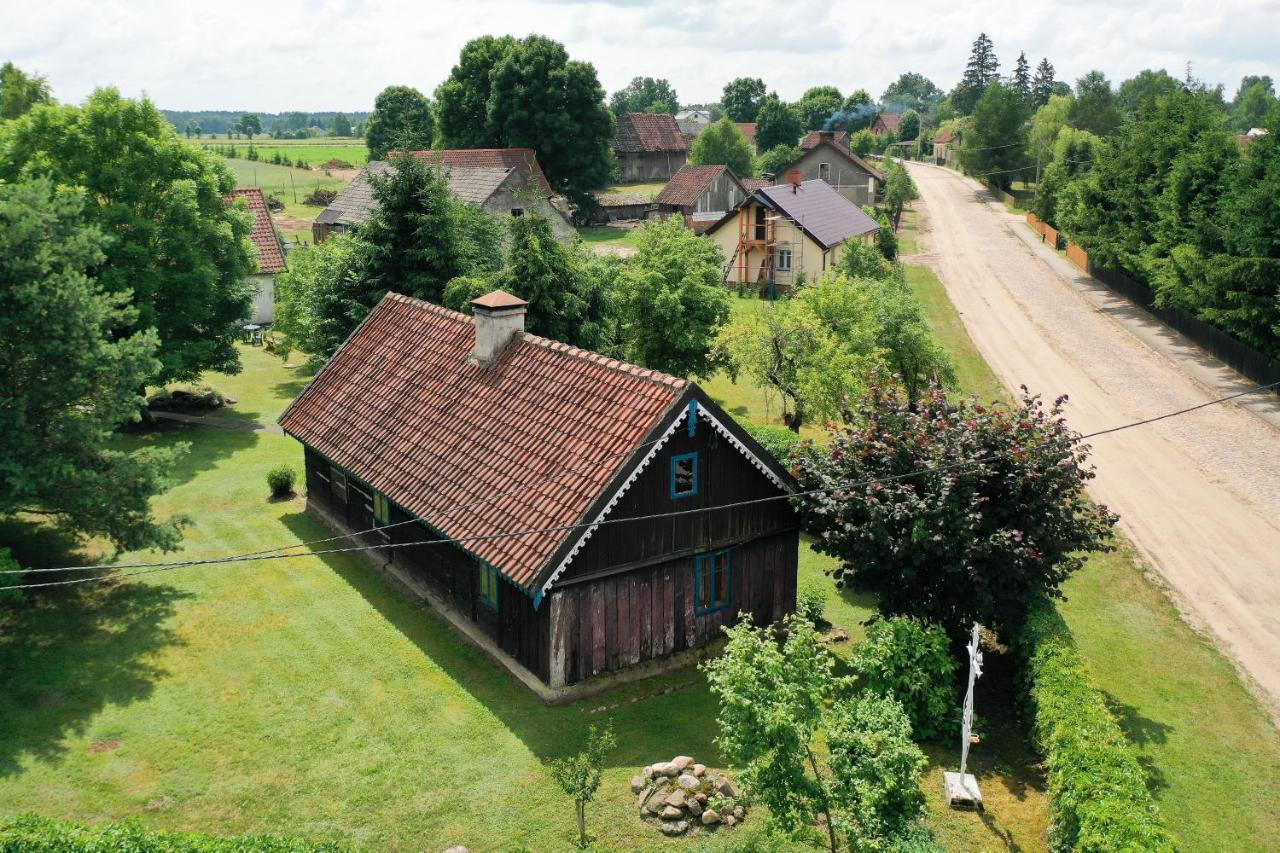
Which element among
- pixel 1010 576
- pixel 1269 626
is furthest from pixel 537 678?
pixel 1269 626

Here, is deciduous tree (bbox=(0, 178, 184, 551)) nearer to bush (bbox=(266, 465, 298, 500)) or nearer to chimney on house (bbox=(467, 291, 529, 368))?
bush (bbox=(266, 465, 298, 500))

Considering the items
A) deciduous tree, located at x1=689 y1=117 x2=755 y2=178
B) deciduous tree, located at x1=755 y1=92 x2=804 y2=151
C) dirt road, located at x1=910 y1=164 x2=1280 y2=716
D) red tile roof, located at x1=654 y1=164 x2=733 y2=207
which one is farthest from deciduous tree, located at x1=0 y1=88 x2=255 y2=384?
deciduous tree, located at x1=755 y1=92 x2=804 y2=151

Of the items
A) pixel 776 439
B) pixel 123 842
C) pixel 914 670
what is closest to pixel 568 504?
pixel 914 670

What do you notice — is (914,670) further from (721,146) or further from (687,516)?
(721,146)

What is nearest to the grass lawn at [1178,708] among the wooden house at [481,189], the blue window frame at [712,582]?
the blue window frame at [712,582]

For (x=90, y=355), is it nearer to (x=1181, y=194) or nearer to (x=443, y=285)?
(x=443, y=285)

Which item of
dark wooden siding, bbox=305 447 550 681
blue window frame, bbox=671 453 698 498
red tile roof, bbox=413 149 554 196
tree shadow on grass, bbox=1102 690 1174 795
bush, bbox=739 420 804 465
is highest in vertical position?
red tile roof, bbox=413 149 554 196
